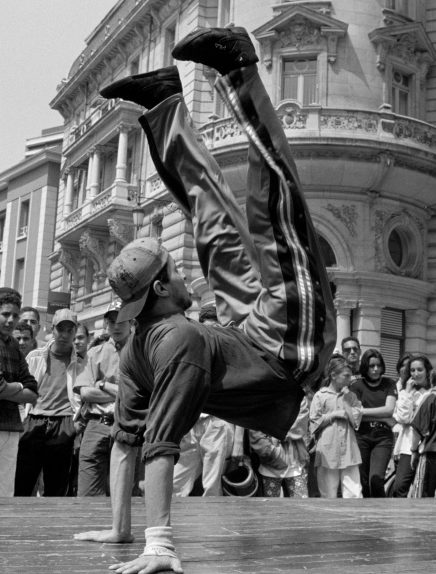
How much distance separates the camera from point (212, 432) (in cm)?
806

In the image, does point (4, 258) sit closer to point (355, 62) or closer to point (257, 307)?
point (355, 62)

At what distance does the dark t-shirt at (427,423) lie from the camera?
892cm

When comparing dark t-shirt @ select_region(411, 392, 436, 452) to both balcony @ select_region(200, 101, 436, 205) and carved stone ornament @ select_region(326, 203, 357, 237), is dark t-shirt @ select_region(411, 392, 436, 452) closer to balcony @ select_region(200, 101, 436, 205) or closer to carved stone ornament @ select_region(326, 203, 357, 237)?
balcony @ select_region(200, 101, 436, 205)

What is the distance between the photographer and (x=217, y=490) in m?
7.95

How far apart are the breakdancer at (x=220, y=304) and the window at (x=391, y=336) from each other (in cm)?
1687

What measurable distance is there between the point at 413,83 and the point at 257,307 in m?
19.6

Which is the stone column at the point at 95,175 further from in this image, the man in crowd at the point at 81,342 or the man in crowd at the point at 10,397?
the man in crowd at the point at 10,397

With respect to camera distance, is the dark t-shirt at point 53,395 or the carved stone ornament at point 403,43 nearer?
the dark t-shirt at point 53,395

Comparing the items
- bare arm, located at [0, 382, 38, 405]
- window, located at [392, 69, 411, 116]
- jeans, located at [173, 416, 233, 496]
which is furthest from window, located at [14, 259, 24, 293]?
bare arm, located at [0, 382, 38, 405]

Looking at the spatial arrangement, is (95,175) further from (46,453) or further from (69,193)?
(46,453)

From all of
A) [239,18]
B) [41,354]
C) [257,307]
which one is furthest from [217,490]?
[239,18]

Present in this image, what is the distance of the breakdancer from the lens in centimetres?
342

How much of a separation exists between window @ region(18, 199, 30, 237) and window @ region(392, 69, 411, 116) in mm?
23222

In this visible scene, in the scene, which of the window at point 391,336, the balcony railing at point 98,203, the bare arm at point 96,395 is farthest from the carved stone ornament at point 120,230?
the bare arm at point 96,395
